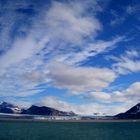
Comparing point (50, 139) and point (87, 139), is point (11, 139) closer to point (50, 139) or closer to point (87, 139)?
point (50, 139)

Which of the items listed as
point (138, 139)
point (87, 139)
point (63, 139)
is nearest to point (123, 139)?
point (138, 139)

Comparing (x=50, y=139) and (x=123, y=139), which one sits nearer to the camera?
(x=50, y=139)

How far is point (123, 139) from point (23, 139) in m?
36.4

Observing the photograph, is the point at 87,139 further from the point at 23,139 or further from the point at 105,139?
the point at 23,139

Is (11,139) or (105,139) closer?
(11,139)

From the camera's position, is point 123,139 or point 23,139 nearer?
point 23,139

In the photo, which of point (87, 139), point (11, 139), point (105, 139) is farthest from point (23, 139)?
point (105, 139)

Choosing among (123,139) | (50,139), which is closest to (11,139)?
(50,139)

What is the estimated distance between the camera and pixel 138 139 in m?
98.1

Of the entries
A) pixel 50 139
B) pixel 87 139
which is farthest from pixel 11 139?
pixel 87 139

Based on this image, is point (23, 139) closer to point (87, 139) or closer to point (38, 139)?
point (38, 139)

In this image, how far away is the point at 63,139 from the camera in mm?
93125

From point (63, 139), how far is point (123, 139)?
2331 centimetres

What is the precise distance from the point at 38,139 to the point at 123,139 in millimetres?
31326
